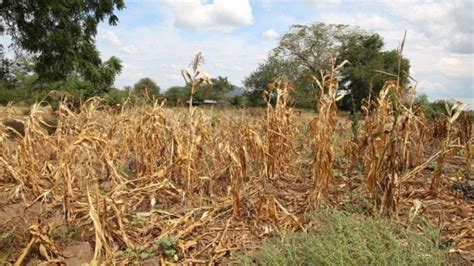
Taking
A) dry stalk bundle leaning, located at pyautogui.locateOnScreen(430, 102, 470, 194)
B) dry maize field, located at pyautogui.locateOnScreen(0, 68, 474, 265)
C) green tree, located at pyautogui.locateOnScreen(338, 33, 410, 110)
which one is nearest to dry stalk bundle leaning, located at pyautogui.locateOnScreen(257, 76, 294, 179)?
dry maize field, located at pyautogui.locateOnScreen(0, 68, 474, 265)

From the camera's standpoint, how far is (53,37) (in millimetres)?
13672

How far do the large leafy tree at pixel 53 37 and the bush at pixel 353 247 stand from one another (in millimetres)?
12665

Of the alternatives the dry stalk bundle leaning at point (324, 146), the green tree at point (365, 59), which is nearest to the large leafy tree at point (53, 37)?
the dry stalk bundle leaning at point (324, 146)

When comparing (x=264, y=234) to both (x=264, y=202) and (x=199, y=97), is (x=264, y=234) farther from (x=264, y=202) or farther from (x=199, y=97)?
Answer: (x=199, y=97)

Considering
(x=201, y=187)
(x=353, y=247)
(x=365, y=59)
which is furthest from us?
(x=365, y=59)

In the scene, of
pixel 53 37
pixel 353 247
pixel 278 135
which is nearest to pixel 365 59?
pixel 53 37

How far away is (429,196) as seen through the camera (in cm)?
393

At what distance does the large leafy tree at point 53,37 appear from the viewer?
13.9 metres

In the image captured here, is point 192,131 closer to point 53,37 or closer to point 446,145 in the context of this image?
point 446,145

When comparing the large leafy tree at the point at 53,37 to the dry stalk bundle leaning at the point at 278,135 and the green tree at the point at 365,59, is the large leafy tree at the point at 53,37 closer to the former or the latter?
the dry stalk bundle leaning at the point at 278,135

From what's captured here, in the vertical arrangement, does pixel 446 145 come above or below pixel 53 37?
below

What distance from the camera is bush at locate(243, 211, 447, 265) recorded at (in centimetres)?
233

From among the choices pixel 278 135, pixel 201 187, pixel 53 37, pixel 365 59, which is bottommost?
pixel 201 187

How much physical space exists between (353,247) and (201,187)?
5.93 ft
